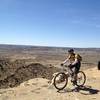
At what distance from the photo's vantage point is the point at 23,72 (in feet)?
90.2

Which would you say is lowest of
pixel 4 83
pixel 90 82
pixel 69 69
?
pixel 4 83

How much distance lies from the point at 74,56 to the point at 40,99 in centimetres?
269

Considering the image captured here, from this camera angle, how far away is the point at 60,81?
1242cm

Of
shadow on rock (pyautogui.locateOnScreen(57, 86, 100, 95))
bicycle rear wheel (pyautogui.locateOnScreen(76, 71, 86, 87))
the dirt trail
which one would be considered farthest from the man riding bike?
the dirt trail

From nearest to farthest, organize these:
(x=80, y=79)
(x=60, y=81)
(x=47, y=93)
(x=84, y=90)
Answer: (x=47, y=93) < (x=60, y=81) < (x=84, y=90) < (x=80, y=79)

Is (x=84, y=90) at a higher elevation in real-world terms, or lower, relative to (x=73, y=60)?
lower

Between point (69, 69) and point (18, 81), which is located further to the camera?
point (18, 81)

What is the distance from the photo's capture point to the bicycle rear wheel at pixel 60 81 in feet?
40.8

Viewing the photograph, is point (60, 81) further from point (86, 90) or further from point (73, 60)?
point (86, 90)

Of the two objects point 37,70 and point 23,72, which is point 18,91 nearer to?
point 23,72

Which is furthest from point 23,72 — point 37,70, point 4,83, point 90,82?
point 90,82

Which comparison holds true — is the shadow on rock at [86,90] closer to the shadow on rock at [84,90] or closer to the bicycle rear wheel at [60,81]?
the shadow on rock at [84,90]

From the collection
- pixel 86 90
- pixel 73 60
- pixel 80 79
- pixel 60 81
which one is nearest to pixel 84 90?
pixel 86 90

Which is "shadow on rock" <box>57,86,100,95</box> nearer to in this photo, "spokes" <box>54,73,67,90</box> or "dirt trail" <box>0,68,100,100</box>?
"dirt trail" <box>0,68,100,100</box>
